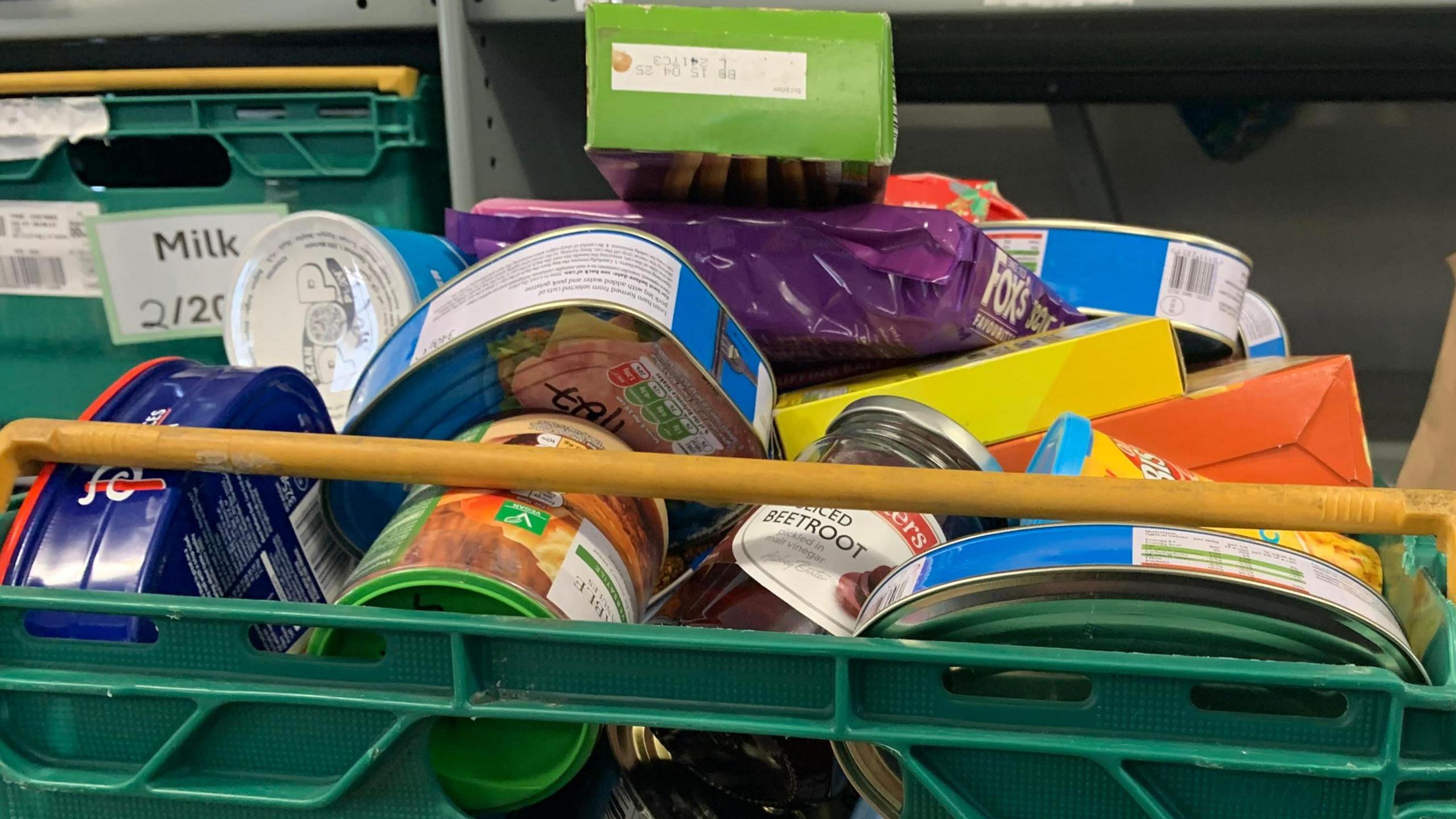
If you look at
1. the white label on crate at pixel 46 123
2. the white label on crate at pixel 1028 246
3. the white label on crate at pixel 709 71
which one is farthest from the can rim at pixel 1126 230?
the white label on crate at pixel 46 123

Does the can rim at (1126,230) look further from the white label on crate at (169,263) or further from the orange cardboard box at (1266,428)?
the white label on crate at (169,263)

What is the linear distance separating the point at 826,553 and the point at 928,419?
4.2 inches

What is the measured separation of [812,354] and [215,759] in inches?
17.1

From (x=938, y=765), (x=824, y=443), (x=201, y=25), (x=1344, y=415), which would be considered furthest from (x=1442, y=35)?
(x=201, y=25)

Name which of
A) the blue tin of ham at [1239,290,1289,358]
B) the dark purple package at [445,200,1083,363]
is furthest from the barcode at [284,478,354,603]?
the blue tin of ham at [1239,290,1289,358]

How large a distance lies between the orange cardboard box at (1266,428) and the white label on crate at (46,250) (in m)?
0.84

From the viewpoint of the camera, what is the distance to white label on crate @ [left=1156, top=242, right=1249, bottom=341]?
2.34ft

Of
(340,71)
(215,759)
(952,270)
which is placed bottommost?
(215,759)

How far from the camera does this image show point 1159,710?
1.16 feet

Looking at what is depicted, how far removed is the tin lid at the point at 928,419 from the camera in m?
0.51

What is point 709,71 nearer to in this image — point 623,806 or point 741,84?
point 741,84

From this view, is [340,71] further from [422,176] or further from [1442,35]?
[1442,35]

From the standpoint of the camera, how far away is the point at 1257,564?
35cm

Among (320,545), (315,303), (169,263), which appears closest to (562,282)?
(320,545)
